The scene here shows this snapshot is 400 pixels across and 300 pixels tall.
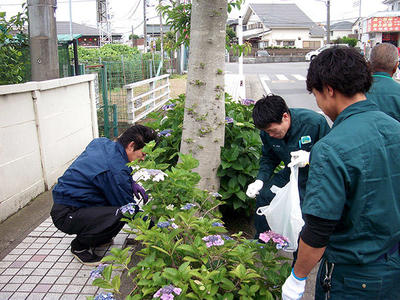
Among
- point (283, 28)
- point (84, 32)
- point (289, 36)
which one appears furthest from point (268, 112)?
point (289, 36)

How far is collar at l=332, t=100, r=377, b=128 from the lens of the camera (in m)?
1.65

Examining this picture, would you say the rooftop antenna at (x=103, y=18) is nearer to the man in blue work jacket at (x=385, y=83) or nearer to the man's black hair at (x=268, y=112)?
the man in blue work jacket at (x=385, y=83)

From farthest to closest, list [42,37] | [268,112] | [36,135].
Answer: [42,37] → [36,135] → [268,112]

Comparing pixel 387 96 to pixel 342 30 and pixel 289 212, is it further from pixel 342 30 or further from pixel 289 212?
pixel 342 30

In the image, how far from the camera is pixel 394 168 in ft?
5.30

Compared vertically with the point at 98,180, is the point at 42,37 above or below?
above

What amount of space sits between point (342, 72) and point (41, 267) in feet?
9.61

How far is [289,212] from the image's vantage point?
2570mm

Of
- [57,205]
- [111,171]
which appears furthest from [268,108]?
[57,205]

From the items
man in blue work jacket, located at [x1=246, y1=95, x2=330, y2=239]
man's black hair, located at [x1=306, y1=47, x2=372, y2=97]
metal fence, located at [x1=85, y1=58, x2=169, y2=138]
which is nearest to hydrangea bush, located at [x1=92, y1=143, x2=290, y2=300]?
man in blue work jacket, located at [x1=246, y1=95, x2=330, y2=239]

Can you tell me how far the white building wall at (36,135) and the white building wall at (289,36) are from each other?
56.6 m

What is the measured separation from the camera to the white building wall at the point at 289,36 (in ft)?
194

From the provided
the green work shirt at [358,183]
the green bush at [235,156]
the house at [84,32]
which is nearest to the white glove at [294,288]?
the green work shirt at [358,183]

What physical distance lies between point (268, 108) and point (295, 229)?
918mm
